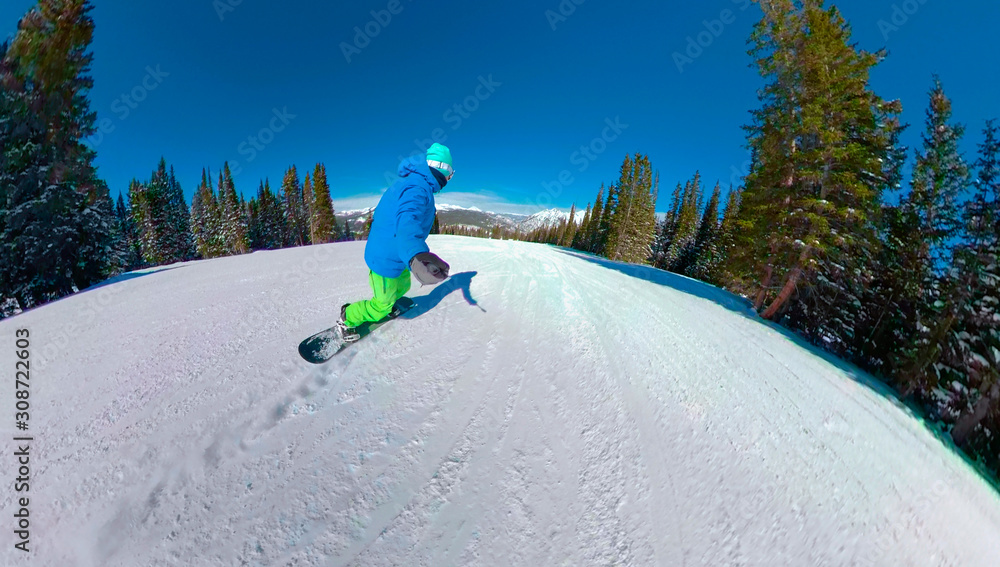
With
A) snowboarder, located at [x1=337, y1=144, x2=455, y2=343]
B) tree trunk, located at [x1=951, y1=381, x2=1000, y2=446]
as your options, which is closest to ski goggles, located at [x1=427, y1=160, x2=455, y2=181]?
snowboarder, located at [x1=337, y1=144, x2=455, y2=343]

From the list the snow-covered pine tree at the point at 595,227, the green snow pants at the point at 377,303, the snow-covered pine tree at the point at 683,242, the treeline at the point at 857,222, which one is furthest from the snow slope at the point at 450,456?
the snow-covered pine tree at the point at 595,227

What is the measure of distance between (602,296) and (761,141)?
10.4 m

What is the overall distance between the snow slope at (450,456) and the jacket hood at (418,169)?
173cm

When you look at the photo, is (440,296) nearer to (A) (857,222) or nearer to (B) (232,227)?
(A) (857,222)

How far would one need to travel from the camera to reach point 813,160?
8977 millimetres

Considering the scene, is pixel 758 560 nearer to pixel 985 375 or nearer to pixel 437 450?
pixel 437 450

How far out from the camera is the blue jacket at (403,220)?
11.0ft

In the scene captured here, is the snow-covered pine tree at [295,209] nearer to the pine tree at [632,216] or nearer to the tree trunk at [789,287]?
the pine tree at [632,216]

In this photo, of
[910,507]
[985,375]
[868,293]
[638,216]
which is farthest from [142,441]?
[638,216]

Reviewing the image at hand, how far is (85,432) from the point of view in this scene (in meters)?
1.88

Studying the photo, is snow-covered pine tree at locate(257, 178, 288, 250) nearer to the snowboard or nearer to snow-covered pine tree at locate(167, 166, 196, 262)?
snow-covered pine tree at locate(167, 166, 196, 262)

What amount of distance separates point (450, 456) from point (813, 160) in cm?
1255

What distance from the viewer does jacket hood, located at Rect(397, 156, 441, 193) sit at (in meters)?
3.54

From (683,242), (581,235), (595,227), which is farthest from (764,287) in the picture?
(581,235)
